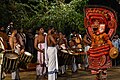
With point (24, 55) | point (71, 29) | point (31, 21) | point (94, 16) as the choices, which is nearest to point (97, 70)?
point (94, 16)

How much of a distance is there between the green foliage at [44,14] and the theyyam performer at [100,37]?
6.48 m

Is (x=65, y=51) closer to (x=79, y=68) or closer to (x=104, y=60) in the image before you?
(x=104, y=60)

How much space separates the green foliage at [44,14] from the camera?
677 inches

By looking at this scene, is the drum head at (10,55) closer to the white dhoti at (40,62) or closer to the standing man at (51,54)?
the standing man at (51,54)

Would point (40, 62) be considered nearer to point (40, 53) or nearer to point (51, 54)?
point (40, 53)

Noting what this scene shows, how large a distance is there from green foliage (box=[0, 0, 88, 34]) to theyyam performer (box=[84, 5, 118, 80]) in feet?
21.3

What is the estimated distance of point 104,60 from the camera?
10500mm

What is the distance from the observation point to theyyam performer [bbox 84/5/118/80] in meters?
10.5

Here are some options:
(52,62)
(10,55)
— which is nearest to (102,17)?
(52,62)

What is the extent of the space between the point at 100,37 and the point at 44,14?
25.3 ft

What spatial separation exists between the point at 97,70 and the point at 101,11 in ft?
5.38

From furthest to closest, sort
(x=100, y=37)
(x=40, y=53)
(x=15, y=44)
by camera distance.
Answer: (x=40, y=53) < (x=15, y=44) < (x=100, y=37)

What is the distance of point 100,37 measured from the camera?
34.5 ft

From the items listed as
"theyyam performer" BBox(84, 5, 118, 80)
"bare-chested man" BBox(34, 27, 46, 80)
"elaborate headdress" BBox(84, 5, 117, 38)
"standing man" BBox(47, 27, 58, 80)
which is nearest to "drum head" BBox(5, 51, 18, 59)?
"standing man" BBox(47, 27, 58, 80)
